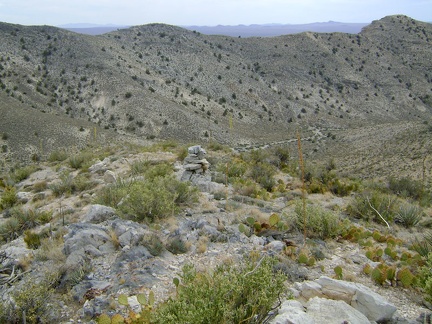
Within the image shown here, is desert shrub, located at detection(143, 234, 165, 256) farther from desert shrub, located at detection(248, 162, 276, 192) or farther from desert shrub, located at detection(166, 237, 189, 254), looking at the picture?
desert shrub, located at detection(248, 162, 276, 192)

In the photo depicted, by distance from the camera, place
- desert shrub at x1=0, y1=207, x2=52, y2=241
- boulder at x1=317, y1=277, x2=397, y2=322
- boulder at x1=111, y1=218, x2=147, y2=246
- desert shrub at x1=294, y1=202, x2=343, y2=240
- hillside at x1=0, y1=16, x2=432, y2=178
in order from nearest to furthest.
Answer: boulder at x1=317, y1=277, x2=397, y2=322 < boulder at x1=111, y1=218, x2=147, y2=246 < desert shrub at x1=294, y1=202, x2=343, y2=240 < desert shrub at x1=0, y1=207, x2=52, y2=241 < hillside at x1=0, y1=16, x2=432, y2=178

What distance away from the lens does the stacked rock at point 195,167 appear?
14.7 meters

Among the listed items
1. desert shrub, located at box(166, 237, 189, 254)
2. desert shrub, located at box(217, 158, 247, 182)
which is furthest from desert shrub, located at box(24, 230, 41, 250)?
desert shrub, located at box(217, 158, 247, 182)

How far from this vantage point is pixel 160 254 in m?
7.85

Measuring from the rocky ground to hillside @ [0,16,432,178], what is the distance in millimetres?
24180

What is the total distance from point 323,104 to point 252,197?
49848mm

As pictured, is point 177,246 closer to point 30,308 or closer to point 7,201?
point 30,308

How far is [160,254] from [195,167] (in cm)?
749

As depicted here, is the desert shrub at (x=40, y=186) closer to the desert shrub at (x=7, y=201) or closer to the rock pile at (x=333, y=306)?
the desert shrub at (x=7, y=201)

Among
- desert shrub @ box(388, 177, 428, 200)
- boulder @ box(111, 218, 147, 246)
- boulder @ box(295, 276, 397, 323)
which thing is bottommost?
desert shrub @ box(388, 177, 428, 200)

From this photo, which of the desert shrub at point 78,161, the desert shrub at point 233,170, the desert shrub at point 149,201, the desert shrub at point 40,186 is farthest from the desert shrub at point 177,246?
the desert shrub at point 78,161

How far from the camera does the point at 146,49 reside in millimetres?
61125

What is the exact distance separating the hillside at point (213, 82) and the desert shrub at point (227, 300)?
28.8m

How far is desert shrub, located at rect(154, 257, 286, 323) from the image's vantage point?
477 cm
